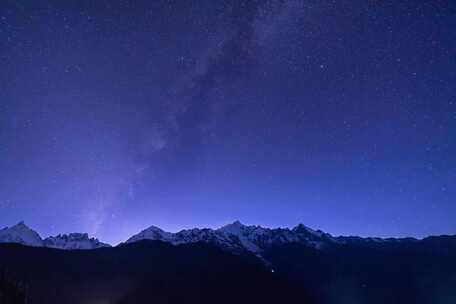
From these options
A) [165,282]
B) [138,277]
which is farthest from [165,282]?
[138,277]

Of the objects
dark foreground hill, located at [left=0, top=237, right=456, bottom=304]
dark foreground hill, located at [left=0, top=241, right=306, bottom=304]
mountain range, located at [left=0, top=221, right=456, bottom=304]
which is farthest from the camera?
mountain range, located at [left=0, top=221, right=456, bottom=304]

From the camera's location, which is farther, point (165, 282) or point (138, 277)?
point (138, 277)

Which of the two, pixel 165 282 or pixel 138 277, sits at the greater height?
pixel 138 277

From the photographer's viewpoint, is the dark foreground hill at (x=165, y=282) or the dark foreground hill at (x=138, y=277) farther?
the dark foreground hill at (x=165, y=282)

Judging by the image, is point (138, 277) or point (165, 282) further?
point (138, 277)

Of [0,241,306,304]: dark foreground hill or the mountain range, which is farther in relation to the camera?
the mountain range

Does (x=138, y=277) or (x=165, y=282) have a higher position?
(x=138, y=277)

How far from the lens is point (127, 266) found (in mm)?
166000

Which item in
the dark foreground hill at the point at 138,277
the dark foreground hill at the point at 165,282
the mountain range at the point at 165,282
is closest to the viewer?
the dark foreground hill at the point at 138,277

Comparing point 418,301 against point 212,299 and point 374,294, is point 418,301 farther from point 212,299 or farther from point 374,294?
point 212,299

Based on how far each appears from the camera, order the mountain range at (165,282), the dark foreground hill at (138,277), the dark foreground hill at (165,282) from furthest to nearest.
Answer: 1. the mountain range at (165,282)
2. the dark foreground hill at (165,282)
3. the dark foreground hill at (138,277)

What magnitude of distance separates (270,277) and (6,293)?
17462cm

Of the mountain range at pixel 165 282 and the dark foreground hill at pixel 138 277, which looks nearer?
the dark foreground hill at pixel 138 277

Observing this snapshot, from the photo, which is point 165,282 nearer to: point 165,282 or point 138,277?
point 165,282
